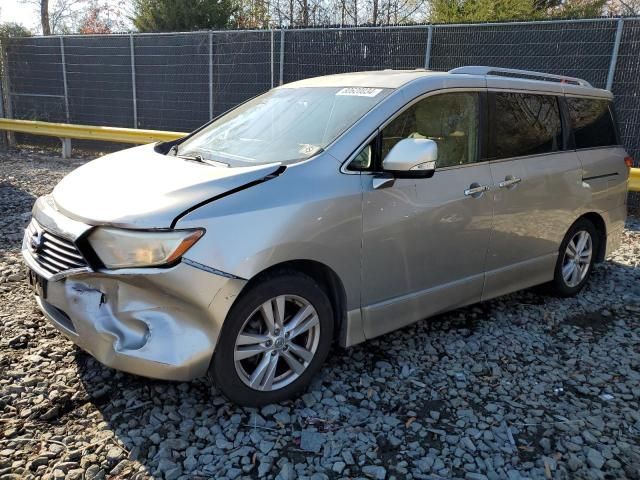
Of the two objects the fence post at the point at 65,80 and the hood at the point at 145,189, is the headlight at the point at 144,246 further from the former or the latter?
the fence post at the point at 65,80

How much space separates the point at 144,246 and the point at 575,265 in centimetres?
400

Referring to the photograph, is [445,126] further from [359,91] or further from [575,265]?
[575,265]

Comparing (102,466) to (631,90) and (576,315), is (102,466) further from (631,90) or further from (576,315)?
(631,90)

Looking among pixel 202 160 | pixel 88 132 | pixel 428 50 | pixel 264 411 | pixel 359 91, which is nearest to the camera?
pixel 264 411

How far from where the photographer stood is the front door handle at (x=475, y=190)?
369 cm

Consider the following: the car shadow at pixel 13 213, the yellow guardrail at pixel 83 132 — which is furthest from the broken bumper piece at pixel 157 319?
the yellow guardrail at pixel 83 132

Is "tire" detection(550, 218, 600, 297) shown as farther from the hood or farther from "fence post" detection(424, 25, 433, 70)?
"fence post" detection(424, 25, 433, 70)

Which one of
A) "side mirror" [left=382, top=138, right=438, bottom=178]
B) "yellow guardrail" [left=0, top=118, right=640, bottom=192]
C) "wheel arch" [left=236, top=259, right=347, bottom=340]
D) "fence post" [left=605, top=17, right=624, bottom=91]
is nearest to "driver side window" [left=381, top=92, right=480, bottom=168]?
"side mirror" [left=382, top=138, right=438, bottom=178]

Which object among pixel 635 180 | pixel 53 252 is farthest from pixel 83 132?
pixel 635 180

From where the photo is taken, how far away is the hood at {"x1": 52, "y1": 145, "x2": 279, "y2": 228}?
2662 millimetres

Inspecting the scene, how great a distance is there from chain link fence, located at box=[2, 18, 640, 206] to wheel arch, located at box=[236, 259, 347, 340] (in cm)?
675

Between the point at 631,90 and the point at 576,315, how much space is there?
15.9 feet

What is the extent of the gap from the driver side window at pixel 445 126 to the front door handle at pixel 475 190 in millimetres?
180

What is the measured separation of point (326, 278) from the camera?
10.5ft
